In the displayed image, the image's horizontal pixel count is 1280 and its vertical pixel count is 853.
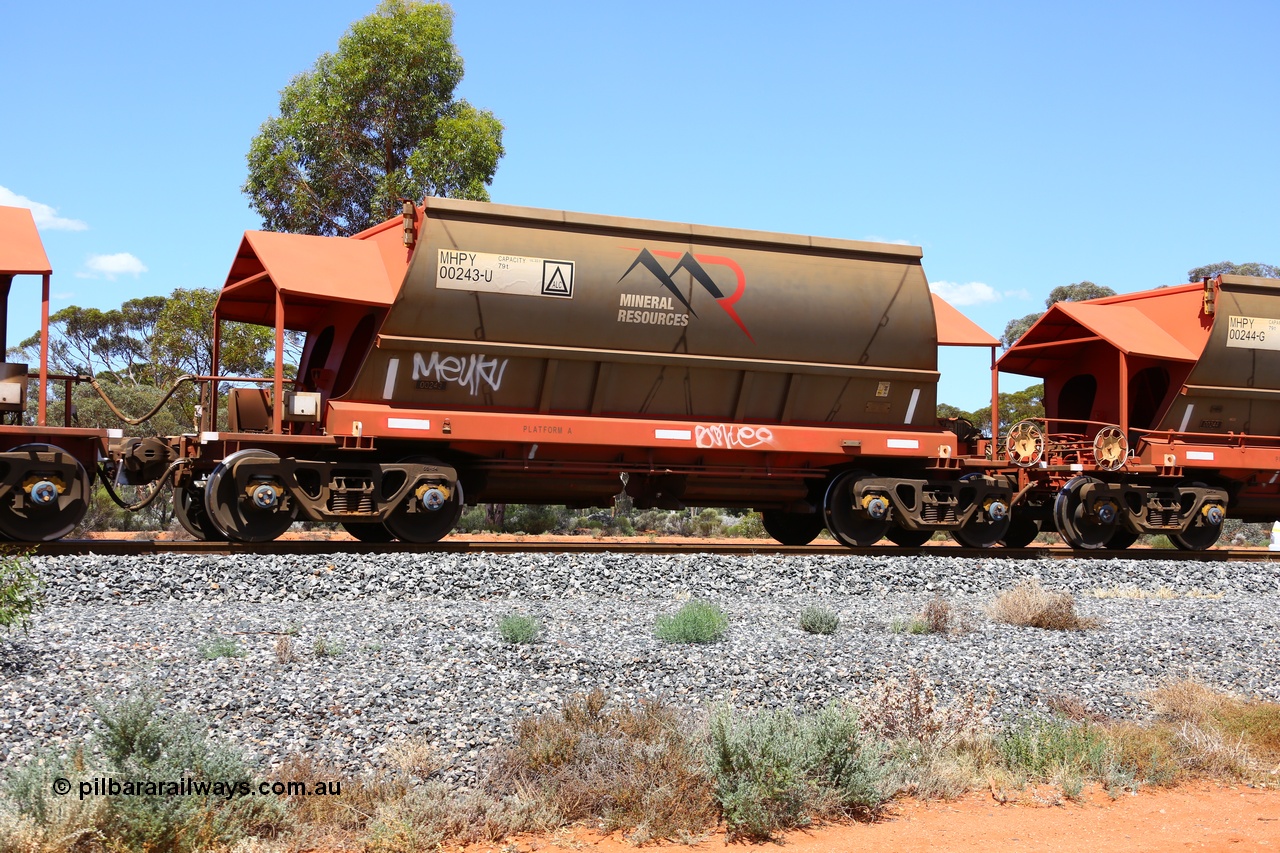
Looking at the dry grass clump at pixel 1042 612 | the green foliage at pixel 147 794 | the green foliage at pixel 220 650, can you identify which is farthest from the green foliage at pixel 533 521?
the green foliage at pixel 147 794

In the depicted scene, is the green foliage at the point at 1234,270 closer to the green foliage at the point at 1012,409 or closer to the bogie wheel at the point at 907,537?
the green foliage at the point at 1012,409

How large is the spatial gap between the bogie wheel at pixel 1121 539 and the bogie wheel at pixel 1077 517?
2.73ft

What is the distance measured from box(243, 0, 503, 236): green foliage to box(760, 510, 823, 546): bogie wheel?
14324mm

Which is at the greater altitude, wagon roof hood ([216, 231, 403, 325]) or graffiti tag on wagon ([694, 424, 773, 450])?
wagon roof hood ([216, 231, 403, 325])

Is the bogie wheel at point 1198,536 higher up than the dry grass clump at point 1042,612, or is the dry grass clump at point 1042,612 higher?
the bogie wheel at point 1198,536

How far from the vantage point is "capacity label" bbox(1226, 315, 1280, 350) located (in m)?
16.6

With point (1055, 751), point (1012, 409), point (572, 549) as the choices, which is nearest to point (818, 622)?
point (1055, 751)

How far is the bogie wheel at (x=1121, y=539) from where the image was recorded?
16.9 meters

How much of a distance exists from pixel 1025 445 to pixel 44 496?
12.3m

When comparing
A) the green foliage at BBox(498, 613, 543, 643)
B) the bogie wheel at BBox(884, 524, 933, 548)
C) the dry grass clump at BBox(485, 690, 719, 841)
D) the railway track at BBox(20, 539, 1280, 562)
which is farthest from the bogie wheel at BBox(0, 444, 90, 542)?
the bogie wheel at BBox(884, 524, 933, 548)

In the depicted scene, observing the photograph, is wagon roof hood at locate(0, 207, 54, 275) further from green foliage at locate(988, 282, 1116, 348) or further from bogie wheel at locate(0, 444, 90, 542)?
green foliage at locate(988, 282, 1116, 348)

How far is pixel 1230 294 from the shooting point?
16688 millimetres

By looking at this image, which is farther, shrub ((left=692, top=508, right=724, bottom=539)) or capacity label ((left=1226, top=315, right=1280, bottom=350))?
shrub ((left=692, top=508, right=724, bottom=539))

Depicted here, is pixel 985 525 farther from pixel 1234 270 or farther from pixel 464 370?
pixel 1234 270
